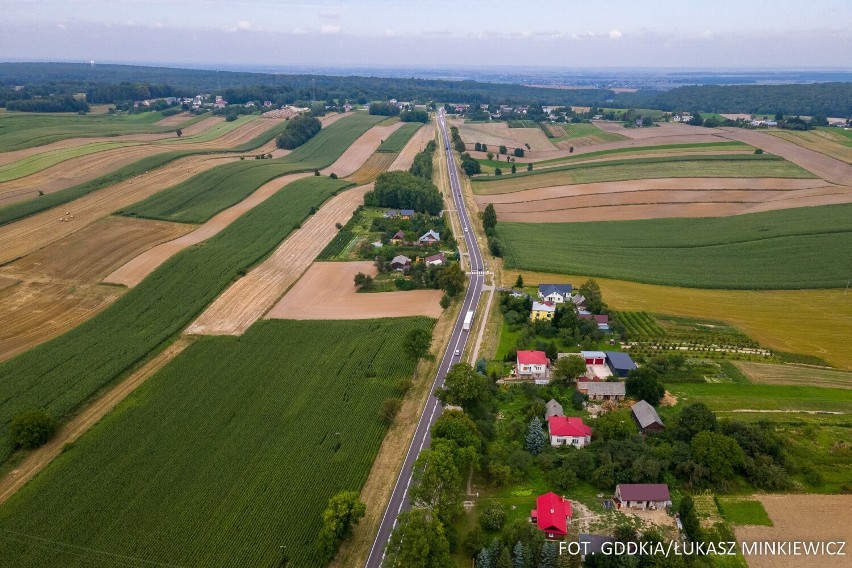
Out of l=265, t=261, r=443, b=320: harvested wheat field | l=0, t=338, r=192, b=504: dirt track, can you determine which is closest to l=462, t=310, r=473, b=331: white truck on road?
l=265, t=261, r=443, b=320: harvested wheat field

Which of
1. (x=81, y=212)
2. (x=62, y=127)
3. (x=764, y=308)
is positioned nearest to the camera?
(x=764, y=308)

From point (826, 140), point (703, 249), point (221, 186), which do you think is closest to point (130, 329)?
point (221, 186)

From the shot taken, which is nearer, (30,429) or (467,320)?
(30,429)

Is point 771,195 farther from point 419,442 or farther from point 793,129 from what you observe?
point 419,442

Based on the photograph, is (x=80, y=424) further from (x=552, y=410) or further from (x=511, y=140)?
Answer: (x=511, y=140)

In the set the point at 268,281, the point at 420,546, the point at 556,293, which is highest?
the point at 556,293

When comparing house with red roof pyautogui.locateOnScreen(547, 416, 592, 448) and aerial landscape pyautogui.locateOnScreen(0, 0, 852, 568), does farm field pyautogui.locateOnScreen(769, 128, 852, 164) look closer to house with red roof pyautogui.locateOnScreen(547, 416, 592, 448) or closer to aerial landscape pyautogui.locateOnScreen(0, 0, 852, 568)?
aerial landscape pyautogui.locateOnScreen(0, 0, 852, 568)

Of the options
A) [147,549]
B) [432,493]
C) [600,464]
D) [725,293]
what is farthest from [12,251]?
[725,293]
